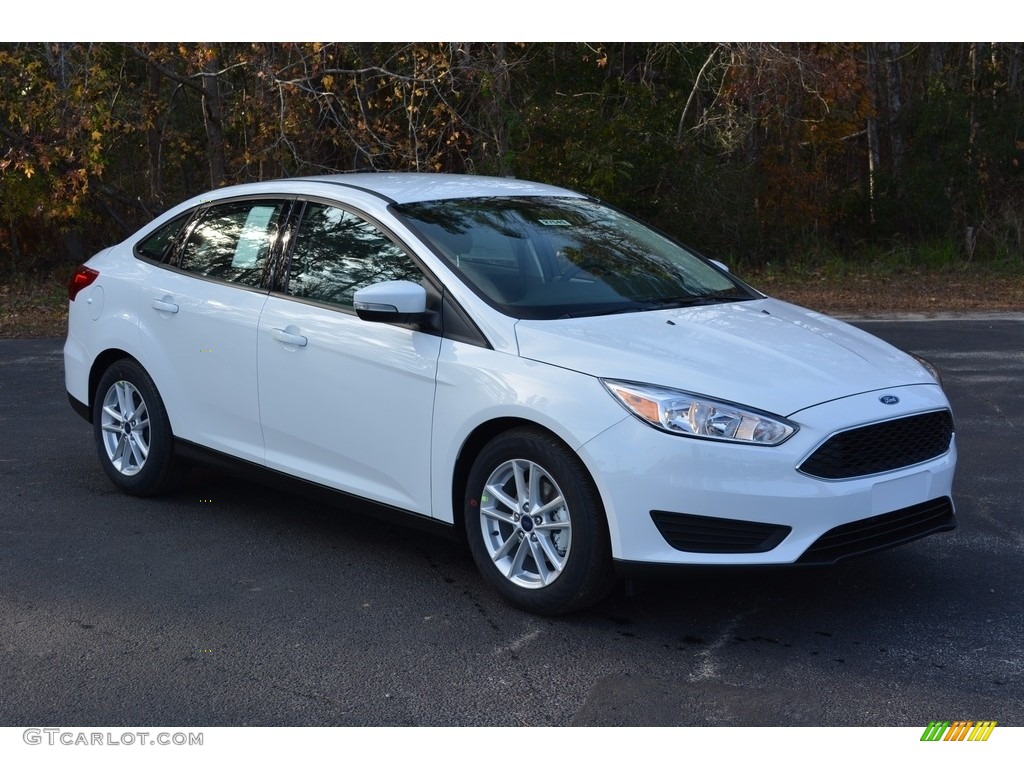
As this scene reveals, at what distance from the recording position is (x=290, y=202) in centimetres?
610

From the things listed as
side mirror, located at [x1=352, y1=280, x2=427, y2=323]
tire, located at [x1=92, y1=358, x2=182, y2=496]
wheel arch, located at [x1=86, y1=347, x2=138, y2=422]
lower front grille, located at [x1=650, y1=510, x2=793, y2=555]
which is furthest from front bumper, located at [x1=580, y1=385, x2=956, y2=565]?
wheel arch, located at [x1=86, y1=347, x2=138, y2=422]

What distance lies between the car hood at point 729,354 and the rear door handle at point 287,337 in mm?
1131

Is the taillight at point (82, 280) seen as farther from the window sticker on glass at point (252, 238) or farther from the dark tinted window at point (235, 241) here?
the window sticker on glass at point (252, 238)

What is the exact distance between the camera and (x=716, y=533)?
4488 mm

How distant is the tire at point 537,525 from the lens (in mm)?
4621

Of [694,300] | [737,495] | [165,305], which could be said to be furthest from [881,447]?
[165,305]

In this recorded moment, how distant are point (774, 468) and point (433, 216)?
2.07m

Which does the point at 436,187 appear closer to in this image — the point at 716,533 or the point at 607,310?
the point at 607,310

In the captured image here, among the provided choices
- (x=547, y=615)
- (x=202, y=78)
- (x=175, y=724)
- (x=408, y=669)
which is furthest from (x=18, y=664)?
(x=202, y=78)

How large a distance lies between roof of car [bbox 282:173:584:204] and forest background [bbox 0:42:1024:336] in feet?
28.3

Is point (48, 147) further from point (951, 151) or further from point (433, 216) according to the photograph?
point (951, 151)

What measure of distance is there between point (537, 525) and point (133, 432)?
2821mm

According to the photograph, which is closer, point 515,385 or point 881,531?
point 881,531

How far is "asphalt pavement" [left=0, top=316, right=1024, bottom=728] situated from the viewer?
410cm
